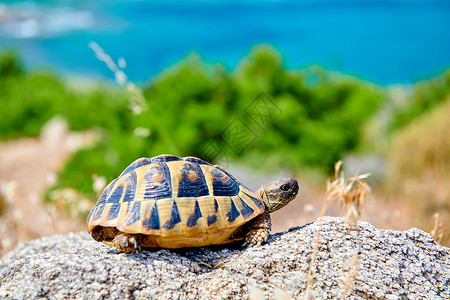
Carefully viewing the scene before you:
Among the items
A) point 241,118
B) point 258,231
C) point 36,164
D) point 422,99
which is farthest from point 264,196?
point 36,164

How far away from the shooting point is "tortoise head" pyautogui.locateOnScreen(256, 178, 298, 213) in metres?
2.94

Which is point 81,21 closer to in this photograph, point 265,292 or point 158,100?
point 158,100

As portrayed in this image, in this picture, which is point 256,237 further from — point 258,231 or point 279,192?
point 279,192

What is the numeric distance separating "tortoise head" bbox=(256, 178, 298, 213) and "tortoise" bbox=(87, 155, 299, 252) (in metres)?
0.01

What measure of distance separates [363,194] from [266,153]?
238 inches

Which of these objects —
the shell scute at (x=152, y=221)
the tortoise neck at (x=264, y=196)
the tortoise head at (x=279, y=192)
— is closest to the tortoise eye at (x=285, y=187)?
the tortoise head at (x=279, y=192)

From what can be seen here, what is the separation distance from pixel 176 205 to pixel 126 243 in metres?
0.35

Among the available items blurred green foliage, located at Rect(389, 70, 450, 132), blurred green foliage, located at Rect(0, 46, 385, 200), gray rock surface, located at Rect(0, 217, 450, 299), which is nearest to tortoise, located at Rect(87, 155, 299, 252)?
gray rock surface, located at Rect(0, 217, 450, 299)

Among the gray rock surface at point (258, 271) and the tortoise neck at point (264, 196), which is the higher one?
the tortoise neck at point (264, 196)

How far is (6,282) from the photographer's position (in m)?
2.52

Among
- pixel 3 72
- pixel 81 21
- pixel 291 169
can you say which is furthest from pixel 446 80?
pixel 81 21

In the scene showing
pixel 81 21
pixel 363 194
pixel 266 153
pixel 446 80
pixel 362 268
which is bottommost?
pixel 362 268

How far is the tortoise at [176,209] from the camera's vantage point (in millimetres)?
2545

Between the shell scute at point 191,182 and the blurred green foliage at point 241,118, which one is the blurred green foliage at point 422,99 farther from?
the shell scute at point 191,182
